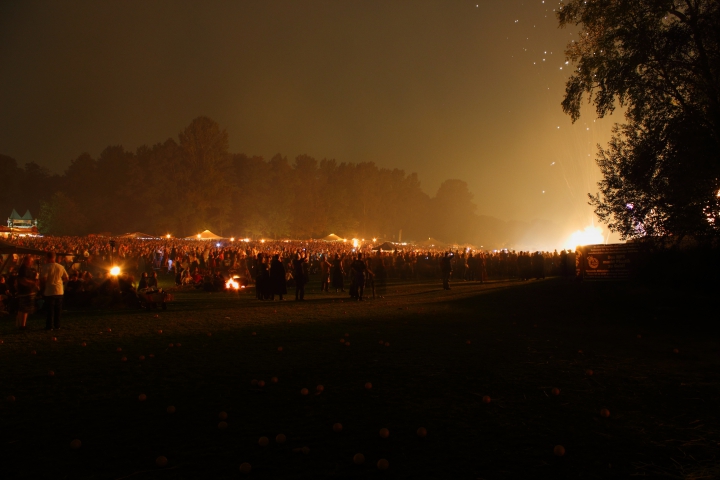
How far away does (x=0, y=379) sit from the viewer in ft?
23.0

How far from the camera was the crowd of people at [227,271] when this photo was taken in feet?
53.1

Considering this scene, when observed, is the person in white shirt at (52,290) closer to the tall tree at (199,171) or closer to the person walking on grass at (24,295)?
the person walking on grass at (24,295)

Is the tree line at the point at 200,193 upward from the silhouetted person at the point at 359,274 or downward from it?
upward

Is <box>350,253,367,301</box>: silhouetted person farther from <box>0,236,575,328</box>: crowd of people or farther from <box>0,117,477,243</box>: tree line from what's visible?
<box>0,117,477,243</box>: tree line

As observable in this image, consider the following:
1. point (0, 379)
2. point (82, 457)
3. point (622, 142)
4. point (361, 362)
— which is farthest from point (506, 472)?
point (622, 142)

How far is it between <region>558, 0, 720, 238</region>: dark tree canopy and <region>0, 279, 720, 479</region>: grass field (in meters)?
4.57

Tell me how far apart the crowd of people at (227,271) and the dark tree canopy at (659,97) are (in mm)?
8861

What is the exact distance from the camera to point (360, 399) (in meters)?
6.17

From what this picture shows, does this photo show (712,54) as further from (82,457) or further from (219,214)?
(219,214)

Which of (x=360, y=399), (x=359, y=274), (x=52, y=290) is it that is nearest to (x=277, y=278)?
(x=359, y=274)

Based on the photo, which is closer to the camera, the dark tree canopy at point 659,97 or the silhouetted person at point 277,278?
the dark tree canopy at point 659,97

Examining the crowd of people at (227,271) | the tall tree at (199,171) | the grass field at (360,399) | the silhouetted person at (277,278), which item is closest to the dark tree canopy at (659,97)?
the grass field at (360,399)

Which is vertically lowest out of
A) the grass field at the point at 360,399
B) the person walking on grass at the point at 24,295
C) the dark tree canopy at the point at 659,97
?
the grass field at the point at 360,399

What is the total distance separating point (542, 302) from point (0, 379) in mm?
15847
